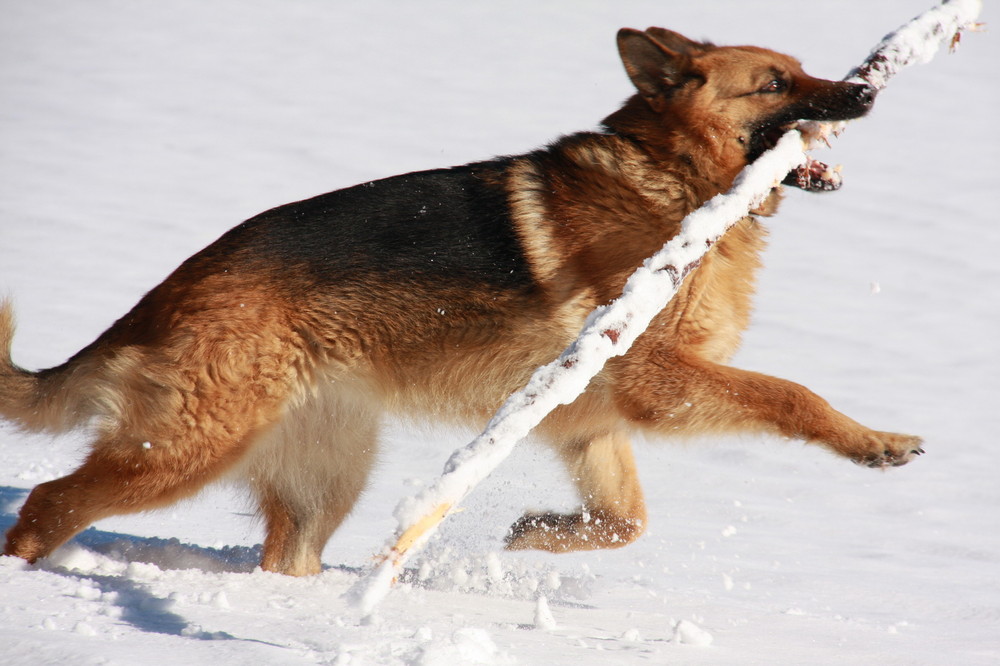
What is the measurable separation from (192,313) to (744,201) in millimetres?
2127

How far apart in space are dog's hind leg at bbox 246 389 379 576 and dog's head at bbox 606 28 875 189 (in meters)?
1.76

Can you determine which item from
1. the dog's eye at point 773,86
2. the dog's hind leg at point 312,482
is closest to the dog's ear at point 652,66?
the dog's eye at point 773,86

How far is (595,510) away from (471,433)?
2.21 feet

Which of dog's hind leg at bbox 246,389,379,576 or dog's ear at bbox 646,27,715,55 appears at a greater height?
dog's ear at bbox 646,27,715,55

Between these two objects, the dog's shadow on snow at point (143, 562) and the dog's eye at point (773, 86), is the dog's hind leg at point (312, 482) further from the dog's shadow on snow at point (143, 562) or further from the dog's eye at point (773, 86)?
the dog's eye at point (773, 86)

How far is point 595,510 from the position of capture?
4.29 meters

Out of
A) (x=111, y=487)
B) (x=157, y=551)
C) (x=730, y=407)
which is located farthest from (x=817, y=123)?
(x=157, y=551)

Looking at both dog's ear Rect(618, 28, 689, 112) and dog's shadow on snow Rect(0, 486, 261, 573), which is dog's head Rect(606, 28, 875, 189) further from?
dog's shadow on snow Rect(0, 486, 261, 573)

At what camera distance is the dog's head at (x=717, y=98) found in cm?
384

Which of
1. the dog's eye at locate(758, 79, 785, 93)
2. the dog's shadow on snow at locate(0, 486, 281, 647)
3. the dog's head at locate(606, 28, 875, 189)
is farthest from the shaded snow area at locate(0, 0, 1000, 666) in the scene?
the dog's eye at locate(758, 79, 785, 93)

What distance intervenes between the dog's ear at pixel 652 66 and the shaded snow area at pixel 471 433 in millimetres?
1498

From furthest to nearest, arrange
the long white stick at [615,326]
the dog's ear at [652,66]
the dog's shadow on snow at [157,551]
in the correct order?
the dog's ear at [652,66], the dog's shadow on snow at [157,551], the long white stick at [615,326]

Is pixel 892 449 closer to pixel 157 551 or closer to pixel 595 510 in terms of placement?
pixel 595 510

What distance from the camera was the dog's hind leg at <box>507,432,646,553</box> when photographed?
13.8ft
